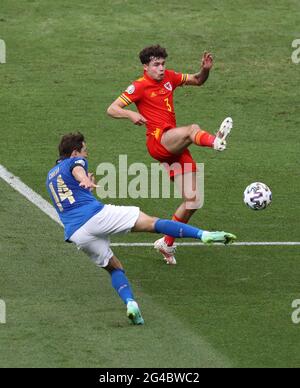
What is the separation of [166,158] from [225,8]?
11135 mm

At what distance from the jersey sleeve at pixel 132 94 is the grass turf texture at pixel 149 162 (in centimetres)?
193

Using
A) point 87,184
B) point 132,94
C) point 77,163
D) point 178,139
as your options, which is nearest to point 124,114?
point 132,94

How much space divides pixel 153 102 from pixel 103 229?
9.89 ft

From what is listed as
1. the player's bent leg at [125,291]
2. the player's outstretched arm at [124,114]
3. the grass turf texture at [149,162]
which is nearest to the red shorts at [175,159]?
the player's outstretched arm at [124,114]

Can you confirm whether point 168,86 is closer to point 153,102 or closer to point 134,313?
point 153,102

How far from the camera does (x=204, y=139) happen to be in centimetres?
1558

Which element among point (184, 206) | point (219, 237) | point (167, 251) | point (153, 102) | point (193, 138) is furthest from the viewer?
point (153, 102)

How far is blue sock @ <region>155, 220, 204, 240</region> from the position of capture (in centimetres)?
1406

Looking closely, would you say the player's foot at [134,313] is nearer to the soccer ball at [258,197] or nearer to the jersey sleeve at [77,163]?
the jersey sleeve at [77,163]

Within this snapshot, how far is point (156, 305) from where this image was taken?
567 inches

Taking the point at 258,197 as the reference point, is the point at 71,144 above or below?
above

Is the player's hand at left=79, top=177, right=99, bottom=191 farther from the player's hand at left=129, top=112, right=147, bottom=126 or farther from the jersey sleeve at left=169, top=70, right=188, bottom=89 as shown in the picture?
the jersey sleeve at left=169, top=70, right=188, bottom=89

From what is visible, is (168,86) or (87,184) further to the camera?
(168,86)

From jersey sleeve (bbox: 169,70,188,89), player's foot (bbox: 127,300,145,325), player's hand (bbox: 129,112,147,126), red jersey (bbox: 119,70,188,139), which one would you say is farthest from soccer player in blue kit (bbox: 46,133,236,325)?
jersey sleeve (bbox: 169,70,188,89)
